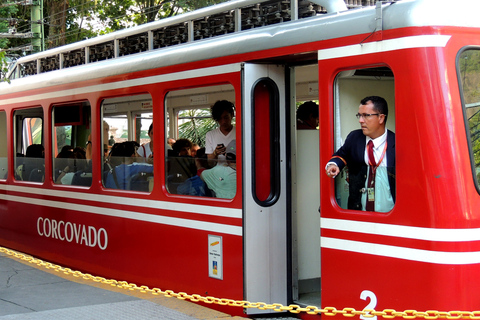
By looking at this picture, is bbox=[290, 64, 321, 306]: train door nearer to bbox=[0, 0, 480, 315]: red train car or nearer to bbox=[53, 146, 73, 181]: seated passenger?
bbox=[0, 0, 480, 315]: red train car

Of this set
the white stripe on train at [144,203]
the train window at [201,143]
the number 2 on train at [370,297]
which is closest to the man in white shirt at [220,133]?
the train window at [201,143]

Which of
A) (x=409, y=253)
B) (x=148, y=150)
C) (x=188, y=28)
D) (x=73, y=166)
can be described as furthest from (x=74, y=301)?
(x=409, y=253)

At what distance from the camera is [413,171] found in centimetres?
405

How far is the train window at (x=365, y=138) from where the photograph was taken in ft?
14.1

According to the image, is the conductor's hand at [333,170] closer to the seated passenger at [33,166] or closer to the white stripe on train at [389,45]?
the white stripe on train at [389,45]

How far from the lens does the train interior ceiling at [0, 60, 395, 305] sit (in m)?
4.51

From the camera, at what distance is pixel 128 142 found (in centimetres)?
700

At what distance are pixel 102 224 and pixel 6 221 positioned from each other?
112 inches

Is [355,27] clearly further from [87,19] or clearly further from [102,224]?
[87,19]

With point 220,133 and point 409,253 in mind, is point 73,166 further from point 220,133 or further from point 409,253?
point 409,253

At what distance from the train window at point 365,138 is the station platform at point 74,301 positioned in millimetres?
1308

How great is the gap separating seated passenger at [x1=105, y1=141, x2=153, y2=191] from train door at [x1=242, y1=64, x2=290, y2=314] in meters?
1.71

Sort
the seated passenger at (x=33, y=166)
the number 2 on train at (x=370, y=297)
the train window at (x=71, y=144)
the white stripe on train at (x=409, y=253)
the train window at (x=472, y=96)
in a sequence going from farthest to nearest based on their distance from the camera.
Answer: the seated passenger at (x=33, y=166), the train window at (x=71, y=144), the number 2 on train at (x=370, y=297), the train window at (x=472, y=96), the white stripe on train at (x=409, y=253)

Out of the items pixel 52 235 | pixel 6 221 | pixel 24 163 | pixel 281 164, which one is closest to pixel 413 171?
pixel 281 164
